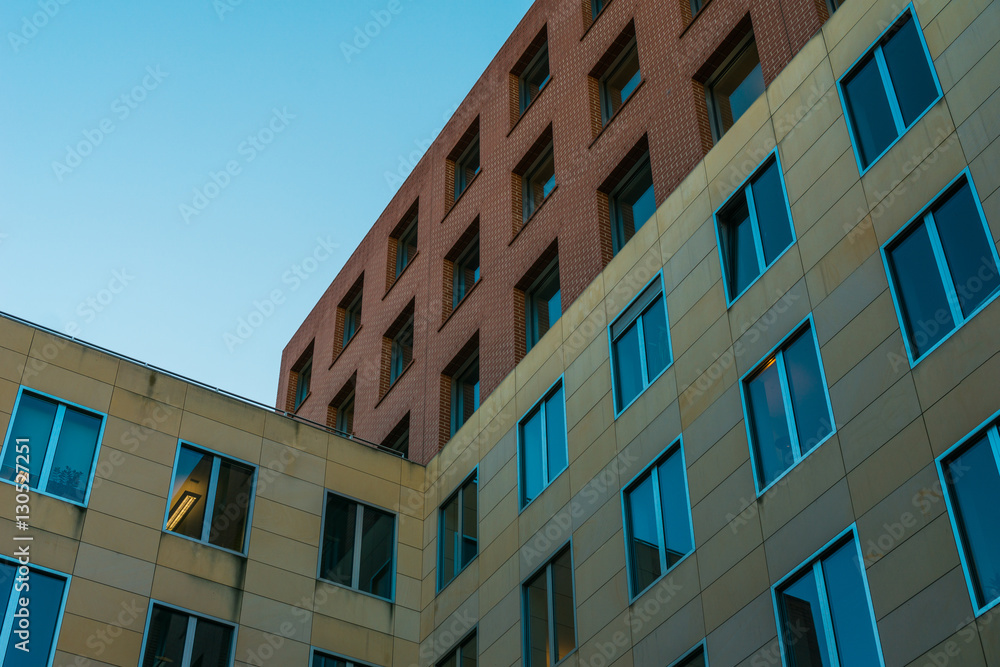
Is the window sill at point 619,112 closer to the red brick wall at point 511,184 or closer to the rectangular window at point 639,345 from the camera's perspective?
the red brick wall at point 511,184

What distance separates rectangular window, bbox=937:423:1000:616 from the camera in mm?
17375

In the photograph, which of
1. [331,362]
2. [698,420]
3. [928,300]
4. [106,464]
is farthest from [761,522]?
[331,362]

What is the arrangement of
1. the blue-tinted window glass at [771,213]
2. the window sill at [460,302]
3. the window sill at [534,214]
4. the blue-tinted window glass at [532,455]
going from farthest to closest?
the window sill at [460,302] < the window sill at [534,214] < the blue-tinted window glass at [532,455] < the blue-tinted window glass at [771,213]

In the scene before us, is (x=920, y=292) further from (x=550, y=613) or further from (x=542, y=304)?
(x=542, y=304)

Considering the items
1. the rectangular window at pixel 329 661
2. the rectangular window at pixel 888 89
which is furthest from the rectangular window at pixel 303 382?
the rectangular window at pixel 888 89

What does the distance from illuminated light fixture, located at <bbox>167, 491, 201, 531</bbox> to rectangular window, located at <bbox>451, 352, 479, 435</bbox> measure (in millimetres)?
9455

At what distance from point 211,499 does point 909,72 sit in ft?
67.4

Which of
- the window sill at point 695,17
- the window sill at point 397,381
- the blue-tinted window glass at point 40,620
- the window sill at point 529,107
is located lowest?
the blue-tinted window glass at point 40,620

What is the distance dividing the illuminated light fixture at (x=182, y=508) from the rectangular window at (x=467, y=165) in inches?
713

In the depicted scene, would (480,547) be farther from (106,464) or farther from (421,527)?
(106,464)

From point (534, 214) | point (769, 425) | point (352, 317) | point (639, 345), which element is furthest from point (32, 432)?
point (352, 317)

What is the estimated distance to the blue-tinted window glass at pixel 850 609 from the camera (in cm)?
1895

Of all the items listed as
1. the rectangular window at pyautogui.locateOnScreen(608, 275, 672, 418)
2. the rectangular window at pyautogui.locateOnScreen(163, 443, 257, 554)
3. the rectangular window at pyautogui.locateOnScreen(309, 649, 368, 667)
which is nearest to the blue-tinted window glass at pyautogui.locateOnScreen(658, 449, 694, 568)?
the rectangular window at pyautogui.locateOnScreen(608, 275, 672, 418)

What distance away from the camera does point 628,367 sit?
2858 centimetres
